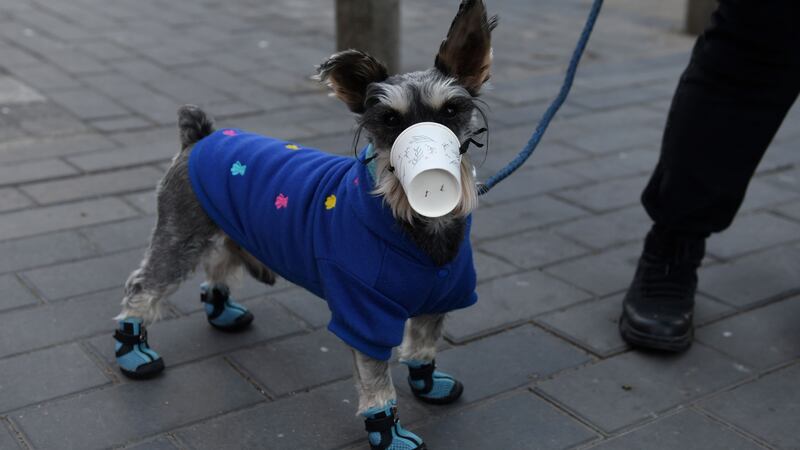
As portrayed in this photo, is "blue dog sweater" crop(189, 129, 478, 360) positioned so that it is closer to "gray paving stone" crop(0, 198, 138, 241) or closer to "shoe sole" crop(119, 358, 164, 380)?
"shoe sole" crop(119, 358, 164, 380)

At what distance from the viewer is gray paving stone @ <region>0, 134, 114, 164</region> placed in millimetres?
5605

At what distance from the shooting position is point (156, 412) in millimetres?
3191

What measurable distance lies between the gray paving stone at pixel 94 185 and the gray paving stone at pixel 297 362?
6.20 ft

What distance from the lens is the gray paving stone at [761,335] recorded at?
3.65 meters

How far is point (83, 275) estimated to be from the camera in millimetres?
4184

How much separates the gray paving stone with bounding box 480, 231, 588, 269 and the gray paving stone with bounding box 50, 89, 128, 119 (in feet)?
10.1

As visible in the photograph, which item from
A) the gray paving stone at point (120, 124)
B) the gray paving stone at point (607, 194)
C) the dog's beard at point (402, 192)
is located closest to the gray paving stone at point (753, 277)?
the gray paving stone at point (607, 194)

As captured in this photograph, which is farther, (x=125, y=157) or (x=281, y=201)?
(x=125, y=157)

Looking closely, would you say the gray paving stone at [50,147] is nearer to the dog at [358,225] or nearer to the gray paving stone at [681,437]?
the dog at [358,225]

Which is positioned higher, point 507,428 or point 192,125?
point 192,125

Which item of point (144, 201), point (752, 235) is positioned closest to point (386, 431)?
point (144, 201)

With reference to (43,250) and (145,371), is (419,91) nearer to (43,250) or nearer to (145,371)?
(145,371)

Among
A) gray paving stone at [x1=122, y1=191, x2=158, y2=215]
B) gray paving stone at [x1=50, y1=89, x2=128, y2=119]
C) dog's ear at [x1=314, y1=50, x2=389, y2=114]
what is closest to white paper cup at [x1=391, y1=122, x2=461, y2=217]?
dog's ear at [x1=314, y1=50, x2=389, y2=114]

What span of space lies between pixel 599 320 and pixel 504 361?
0.56m
